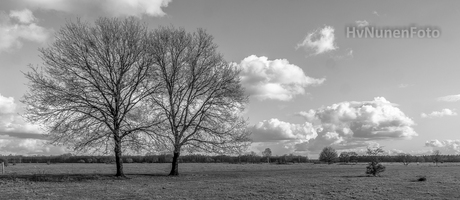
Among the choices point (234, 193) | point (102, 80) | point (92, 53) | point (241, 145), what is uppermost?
point (92, 53)

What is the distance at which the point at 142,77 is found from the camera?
2741cm

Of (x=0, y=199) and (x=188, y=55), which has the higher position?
(x=188, y=55)

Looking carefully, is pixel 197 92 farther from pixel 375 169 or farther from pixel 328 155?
pixel 328 155

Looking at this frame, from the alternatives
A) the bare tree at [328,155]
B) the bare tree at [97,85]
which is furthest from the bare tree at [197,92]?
the bare tree at [328,155]

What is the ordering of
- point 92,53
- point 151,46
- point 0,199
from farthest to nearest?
point 151,46 → point 92,53 → point 0,199

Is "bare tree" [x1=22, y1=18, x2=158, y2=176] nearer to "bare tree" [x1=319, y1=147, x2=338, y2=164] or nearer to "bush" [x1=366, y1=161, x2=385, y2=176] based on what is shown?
"bush" [x1=366, y1=161, x2=385, y2=176]

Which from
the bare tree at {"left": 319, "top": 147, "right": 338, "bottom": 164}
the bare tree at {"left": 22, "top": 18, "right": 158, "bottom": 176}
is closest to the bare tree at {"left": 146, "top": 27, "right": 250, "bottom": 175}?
the bare tree at {"left": 22, "top": 18, "right": 158, "bottom": 176}

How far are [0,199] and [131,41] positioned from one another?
1514 centimetres

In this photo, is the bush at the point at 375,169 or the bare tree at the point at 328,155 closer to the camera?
the bush at the point at 375,169

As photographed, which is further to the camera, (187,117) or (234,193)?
(187,117)

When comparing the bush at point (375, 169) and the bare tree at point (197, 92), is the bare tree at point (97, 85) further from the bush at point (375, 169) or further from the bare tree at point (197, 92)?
the bush at point (375, 169)

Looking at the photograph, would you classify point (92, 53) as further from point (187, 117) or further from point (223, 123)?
point (223, 123)

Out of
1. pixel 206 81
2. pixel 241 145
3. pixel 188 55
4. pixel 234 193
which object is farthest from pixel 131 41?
pixel 234 193

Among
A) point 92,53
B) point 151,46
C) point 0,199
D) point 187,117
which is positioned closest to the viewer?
point 0,199
